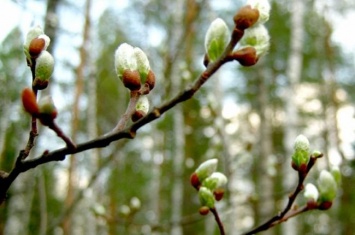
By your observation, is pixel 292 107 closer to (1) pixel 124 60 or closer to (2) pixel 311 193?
(2) pixel 311 193

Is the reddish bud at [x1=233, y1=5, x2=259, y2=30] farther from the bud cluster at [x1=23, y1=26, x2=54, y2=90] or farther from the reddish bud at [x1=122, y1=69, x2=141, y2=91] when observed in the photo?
the bud cluster at [x1=23, y1=26, x2=54, y2=90]

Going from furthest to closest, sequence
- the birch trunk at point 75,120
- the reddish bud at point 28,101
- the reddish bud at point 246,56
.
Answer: the birch trunk at point 75,120 → the reddish bud at point 246,56 → the reddish bud at point 28,101

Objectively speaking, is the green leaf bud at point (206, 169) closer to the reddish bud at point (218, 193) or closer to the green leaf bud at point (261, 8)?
the reddish bud at point (218, 193)

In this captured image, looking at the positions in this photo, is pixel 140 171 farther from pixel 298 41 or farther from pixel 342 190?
pixel 298 41

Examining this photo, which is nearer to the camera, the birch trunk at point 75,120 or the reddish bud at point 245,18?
the reddish bud at point 245,18

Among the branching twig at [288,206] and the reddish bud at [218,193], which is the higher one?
the branching twig at [288,206]

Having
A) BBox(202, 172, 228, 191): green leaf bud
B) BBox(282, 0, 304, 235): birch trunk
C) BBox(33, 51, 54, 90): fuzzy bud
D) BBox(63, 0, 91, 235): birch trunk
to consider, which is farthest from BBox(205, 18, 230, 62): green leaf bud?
BBox(282, 0, 304, 235): birch trunk

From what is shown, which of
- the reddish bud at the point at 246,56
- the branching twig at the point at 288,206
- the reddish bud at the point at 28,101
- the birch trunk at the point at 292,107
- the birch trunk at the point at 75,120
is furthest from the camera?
the birch trunk at the point at 292,107

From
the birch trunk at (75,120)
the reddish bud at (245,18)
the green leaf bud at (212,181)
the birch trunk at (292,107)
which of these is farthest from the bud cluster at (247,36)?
the birch trunk at (292,107)
